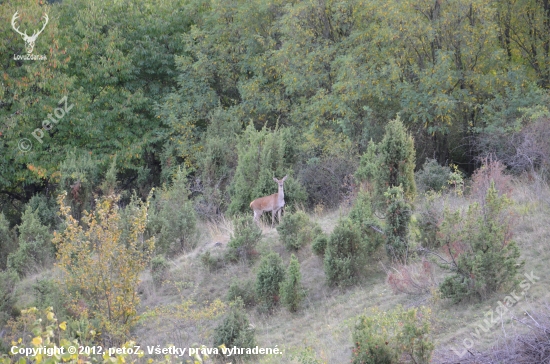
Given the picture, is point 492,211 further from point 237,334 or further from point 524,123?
point 524,123

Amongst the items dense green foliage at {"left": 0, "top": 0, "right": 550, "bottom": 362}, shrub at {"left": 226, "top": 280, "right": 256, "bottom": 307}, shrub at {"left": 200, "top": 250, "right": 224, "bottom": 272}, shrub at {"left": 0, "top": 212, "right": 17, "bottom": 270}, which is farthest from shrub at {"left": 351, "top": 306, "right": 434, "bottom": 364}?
shrub at {"left": 0, "top": 212, "right": 17, "bottom": 270}

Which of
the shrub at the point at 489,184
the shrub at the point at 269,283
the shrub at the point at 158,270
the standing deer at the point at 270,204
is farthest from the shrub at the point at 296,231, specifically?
the shrub at the point at 489,184

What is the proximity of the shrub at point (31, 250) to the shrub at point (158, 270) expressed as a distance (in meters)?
3.81

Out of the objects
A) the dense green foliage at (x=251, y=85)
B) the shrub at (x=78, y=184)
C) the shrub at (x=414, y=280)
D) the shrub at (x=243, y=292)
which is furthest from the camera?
the shrub at (x=78, y=184)

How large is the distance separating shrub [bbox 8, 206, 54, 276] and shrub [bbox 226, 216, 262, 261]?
5303 mm

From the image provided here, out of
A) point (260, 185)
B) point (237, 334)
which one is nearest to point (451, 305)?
point (237, 334)

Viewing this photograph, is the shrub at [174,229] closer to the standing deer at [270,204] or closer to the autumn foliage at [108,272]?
the standing deer at [270,204]

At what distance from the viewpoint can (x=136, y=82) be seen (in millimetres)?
24500

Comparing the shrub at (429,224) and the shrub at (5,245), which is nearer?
the shrub at (429,224)

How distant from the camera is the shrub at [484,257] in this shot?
323 inches

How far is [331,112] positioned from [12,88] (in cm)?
1071

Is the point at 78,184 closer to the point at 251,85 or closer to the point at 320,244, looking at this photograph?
the point at 251,85

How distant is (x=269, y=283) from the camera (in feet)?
34.5

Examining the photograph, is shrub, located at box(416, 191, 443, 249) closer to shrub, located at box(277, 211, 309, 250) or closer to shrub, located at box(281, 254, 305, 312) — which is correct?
shrub, located at box(281, 254, 305, 312)
